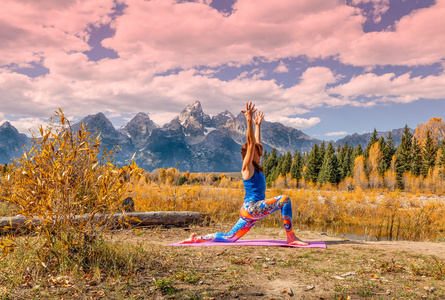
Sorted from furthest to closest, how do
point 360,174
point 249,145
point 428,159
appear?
point 360,174 → point 428,159 → point 249,145

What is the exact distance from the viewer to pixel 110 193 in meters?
5.04

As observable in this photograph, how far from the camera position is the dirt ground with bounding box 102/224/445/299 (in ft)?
14.3

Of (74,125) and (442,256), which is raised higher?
(74,125)

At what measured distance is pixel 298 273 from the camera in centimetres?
527

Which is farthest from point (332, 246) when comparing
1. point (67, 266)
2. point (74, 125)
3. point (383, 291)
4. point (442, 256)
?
point (74, 125)

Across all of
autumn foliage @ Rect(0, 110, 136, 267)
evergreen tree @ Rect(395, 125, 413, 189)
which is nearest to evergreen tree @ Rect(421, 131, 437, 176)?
evergreen tree @ Rect(395, 125, 413, 189)

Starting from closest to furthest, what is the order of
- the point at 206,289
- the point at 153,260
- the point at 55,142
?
the point at 206,289 < the point at 55,142 < the point at 153,260

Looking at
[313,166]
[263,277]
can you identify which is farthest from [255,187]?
[313,166]

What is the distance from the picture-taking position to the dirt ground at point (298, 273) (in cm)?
437

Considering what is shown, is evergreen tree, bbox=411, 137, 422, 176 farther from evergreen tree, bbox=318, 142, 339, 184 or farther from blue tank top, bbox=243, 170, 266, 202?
blue tank top, bbox=243, 170, 266, 202

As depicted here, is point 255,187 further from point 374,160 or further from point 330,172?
point 374,160

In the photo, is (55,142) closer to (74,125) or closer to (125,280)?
(74,125)

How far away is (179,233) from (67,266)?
5508 millimetres

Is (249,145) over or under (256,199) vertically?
over
